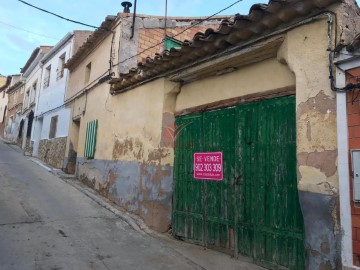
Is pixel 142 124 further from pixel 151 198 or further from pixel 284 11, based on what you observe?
pixel 284 11

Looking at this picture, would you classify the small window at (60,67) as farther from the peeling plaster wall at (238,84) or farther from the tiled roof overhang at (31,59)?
the peeling plaster wall at (238,84)

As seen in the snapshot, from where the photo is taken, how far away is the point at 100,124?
973cm

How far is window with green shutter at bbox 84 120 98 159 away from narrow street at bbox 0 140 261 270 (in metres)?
1.66

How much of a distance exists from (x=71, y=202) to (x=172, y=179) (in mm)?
3251

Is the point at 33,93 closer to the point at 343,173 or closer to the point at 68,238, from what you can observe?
the point at 68,238

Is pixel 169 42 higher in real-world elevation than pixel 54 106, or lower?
higher

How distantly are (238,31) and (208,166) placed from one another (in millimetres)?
2145

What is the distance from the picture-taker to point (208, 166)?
5.49 meters

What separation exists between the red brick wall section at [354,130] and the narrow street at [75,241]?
164cm

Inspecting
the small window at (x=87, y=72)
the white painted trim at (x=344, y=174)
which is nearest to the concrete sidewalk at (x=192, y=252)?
the white painted trim at (x=344, y=174)

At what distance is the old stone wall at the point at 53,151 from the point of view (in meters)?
13.3

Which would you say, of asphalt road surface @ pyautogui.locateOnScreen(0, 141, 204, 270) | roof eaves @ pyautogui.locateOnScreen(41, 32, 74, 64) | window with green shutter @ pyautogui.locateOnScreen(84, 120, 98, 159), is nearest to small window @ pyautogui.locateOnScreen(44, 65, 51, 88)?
roof eaves @ pyautogui.locateOnScreen(41, 32, 74, 64)

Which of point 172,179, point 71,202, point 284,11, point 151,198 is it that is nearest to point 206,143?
point 172,179

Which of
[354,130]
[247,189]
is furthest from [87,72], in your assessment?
[354,130]
